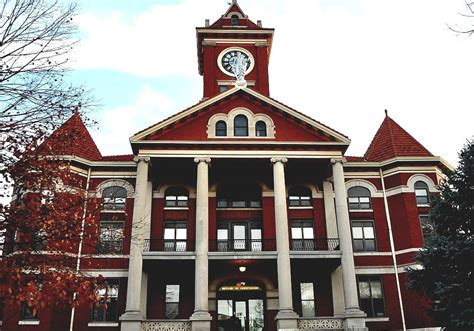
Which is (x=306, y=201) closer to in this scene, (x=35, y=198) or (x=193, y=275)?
(x=193, y=275)

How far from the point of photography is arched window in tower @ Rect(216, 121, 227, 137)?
2936cm

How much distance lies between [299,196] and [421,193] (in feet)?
24.4

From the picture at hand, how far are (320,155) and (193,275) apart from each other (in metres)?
9.91

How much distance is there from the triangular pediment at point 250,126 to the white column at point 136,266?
2.02 metres

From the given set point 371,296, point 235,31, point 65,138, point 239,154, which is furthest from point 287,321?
point 235,31

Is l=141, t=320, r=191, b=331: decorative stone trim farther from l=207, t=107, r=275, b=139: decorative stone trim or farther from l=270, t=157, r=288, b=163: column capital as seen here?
l=207, t=107, r=275, b=139: decorative stone trim

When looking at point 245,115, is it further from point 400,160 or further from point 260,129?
point 400,160

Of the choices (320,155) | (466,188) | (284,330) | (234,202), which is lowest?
(284,330)

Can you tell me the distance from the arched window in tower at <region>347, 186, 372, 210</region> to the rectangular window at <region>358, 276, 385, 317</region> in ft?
14.5

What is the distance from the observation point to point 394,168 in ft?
102

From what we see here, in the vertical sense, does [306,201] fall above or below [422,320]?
above

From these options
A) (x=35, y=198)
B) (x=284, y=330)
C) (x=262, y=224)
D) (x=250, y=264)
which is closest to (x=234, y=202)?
(x=262, y=224)

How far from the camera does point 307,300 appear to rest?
28.5 m

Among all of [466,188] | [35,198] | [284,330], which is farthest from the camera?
[284,330]
